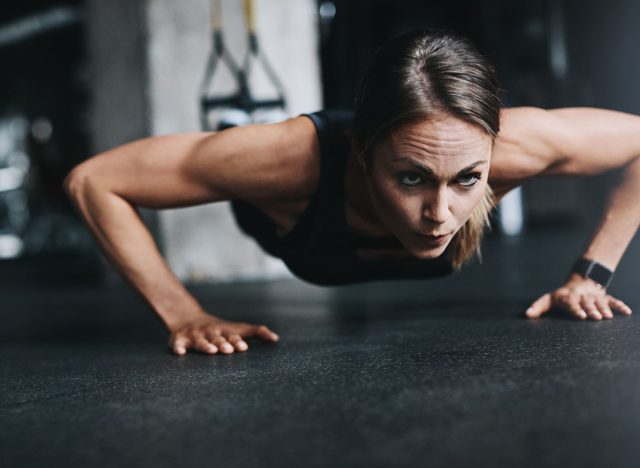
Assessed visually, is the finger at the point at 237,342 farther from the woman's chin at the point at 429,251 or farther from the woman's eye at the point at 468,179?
the woman's eye at the point at 468,179

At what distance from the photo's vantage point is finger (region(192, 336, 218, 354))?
1349 millimetres

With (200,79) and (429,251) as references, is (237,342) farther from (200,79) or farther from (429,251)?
(200,79)

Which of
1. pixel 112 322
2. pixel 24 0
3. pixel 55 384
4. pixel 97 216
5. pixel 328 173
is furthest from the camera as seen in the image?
pixel 24 0

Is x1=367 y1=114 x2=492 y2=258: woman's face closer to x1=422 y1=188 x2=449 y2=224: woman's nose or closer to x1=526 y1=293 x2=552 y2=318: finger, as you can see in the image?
x1=422 y1=188 x2=449 y2=224: woman's nose

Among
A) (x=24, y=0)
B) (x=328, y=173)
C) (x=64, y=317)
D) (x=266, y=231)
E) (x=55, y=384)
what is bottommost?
(x=64, y=317)

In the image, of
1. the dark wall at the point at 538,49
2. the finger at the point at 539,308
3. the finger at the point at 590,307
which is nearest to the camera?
the finger at the point at 590,307

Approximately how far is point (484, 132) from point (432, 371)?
0.42 meters

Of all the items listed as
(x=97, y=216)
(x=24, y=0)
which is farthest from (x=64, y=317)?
(x=24, y=0)

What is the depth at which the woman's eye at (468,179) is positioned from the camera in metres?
1.13

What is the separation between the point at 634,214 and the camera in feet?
4.97

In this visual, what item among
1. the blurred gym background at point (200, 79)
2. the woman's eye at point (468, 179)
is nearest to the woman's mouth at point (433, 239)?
the woman's eye at point (468, 179)

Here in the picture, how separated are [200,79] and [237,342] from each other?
2049mm

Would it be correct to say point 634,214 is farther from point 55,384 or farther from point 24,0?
point 24,0

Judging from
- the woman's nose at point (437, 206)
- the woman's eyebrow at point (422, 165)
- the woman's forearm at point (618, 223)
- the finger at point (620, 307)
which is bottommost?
the finger at point (620, 307)
